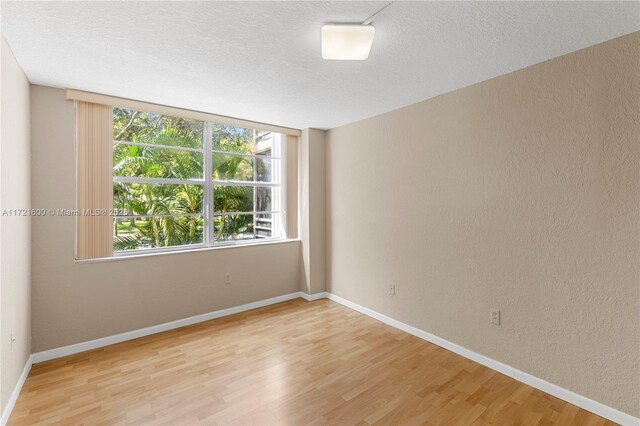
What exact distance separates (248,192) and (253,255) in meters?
0.85

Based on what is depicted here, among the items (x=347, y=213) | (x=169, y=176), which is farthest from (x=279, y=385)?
(x=169, y=176)

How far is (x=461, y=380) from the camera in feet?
7.71

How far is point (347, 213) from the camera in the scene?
4.01 m

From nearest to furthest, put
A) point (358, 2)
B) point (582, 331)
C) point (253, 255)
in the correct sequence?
point (358, 2), point (582, 331), point (253, 255)

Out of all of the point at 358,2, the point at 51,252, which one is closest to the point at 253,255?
the point at 51,252

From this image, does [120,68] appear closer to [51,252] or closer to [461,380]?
[51,252]

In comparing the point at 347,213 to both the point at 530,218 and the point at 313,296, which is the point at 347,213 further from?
the point at 530,218

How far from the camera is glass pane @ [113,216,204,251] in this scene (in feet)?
10.4

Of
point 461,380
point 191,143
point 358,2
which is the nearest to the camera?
point 358,2

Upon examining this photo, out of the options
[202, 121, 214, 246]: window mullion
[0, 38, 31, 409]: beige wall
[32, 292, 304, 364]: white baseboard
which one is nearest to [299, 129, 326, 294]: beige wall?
[32, 292, 304, 364]: white baseboard

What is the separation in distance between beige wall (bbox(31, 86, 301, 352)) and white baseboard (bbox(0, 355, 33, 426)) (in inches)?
6.8

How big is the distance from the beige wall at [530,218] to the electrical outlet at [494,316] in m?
0.04

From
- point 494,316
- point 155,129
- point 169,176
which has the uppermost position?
point 155,129

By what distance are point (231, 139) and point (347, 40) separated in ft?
8.22
